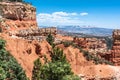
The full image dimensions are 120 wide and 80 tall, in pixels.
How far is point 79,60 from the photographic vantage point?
92.4 m

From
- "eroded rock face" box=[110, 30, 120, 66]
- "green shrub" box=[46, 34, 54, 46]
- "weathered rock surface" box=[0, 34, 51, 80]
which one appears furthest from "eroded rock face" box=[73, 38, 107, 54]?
"weathered rock surface" box=[0, 34, 51, 80]

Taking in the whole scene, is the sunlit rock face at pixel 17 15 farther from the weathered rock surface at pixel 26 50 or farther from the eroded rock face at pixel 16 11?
the weathered rock surface at pixel 26 50

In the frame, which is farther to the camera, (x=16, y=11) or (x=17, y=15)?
(x=17, y=15)

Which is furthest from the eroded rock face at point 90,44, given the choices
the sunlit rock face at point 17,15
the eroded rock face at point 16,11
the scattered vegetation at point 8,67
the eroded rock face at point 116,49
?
the scattered vegetation at point 8,67

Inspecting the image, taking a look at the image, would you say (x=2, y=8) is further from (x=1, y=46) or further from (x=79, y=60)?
(x=1, y=46)

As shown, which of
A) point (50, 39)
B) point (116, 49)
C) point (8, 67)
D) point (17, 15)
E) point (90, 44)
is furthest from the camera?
point (90, 44)

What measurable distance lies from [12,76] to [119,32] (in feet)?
217

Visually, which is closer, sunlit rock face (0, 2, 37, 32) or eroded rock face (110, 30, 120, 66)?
sunlit rock face (0, 2, 37, 32)

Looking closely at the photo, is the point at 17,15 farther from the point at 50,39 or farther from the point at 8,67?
the point at 8,67

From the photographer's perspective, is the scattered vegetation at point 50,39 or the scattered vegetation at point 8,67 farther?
the scattered vegetation at point 50,39

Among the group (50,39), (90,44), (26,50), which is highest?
(50,39)

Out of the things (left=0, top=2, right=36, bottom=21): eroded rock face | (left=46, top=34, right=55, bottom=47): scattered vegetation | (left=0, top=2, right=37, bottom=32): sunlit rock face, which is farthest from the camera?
(left=0, top=2, right=36, bottom=21): eroded rock face

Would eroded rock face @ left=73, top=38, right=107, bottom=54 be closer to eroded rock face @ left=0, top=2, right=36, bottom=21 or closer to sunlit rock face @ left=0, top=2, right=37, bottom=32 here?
sunlit rock face @ left=0, top=2, right=37, bottom=32

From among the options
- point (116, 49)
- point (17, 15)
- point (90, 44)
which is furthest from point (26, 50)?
point (90, 44)
